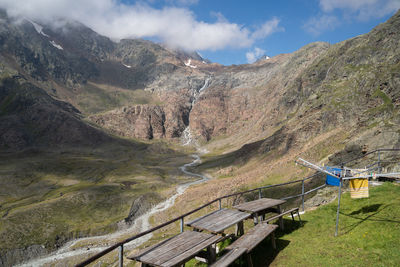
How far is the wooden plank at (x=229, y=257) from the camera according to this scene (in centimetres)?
908

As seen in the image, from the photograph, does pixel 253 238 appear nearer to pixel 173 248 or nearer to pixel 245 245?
pixel 245 245

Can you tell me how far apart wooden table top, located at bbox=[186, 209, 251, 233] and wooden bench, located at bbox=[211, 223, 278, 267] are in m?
0.80

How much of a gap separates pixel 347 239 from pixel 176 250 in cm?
782

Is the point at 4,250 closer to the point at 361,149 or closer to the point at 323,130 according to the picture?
the point at 361,149

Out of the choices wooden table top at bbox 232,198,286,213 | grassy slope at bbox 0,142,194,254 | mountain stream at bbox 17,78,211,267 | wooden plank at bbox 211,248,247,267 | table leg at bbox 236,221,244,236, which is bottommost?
mountain stream at bbox 17,78,211,267

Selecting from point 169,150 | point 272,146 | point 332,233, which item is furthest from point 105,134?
point 332,233

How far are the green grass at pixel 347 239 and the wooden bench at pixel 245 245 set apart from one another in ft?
3.58

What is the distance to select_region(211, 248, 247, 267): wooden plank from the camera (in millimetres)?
9080

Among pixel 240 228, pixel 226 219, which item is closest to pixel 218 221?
pixel 226 219

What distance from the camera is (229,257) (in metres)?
9.52

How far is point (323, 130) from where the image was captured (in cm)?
6081

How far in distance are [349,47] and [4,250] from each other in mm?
116933

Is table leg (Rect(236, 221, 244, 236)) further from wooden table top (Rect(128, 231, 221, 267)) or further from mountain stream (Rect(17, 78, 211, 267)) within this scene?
mountain stream (Rect(17, 78, 211, 267))

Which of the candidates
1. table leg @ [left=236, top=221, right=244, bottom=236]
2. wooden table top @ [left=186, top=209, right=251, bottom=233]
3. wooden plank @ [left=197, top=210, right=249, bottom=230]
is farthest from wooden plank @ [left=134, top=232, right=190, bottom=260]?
table leg @ [left=236, top=221, right=244, bottom=236]
